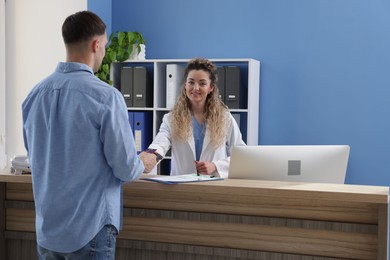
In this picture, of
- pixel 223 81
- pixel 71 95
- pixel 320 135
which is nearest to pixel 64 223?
pixel 71 95

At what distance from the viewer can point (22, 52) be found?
4.55 metres

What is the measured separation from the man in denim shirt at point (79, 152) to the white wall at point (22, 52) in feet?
8.85

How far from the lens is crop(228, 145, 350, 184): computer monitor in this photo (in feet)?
7.90

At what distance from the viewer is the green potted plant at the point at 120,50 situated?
16.1 ft

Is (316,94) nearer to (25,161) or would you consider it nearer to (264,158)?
(264,158)

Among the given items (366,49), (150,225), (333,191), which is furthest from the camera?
(366,49)

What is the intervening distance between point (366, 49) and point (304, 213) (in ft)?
8.95

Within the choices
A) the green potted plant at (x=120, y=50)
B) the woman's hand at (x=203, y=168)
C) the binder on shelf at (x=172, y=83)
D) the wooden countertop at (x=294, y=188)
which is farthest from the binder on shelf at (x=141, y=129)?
the wooden countertop at (x=294, y=188)

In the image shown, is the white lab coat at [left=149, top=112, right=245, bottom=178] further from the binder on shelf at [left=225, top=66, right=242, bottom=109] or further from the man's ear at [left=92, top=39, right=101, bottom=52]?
the binder on shelf at [left=225, top=66, right=242, bottom=109]

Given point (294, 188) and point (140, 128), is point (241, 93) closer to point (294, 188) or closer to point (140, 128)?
point (140, 128)

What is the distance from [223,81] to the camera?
4590 millimetres

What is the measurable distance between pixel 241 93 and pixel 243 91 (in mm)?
66

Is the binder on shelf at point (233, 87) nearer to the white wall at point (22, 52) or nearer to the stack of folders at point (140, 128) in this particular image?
the stack of folders at point (140, 128)

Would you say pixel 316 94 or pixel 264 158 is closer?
pixel 264 158
